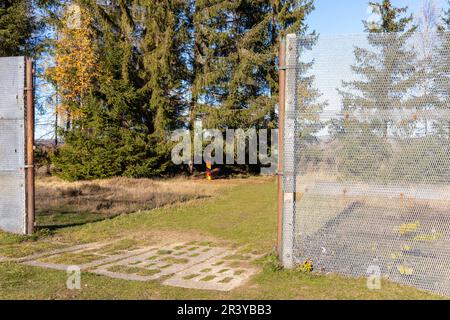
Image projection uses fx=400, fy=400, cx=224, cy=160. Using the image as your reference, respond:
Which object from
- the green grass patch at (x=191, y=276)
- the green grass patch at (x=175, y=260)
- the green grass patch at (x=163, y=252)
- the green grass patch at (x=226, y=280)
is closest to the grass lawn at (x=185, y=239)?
the green grass patch at (x=226, y=280)

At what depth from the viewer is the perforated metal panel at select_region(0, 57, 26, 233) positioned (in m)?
6.97

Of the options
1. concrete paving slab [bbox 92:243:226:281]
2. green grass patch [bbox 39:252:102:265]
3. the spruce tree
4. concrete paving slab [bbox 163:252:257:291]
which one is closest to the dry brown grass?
green grass patch [bbox 39:252:102:265]

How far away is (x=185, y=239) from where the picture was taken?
704 cm

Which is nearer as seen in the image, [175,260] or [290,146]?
[290,146]

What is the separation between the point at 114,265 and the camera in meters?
5.30

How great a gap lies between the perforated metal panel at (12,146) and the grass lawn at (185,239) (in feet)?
1.35

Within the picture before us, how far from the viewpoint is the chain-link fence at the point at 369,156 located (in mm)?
4203

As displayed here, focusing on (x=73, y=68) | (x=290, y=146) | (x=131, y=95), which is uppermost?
(x=73, y=68)

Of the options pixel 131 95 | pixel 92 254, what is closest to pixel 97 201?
pixel 92 254

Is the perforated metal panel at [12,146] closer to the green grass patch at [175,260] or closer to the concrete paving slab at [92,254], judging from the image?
the concrete paving slab at [92,254]

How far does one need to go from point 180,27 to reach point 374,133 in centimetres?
2040

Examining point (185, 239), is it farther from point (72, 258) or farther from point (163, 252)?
point (72, 258)

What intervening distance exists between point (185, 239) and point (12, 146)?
3.46 meters
